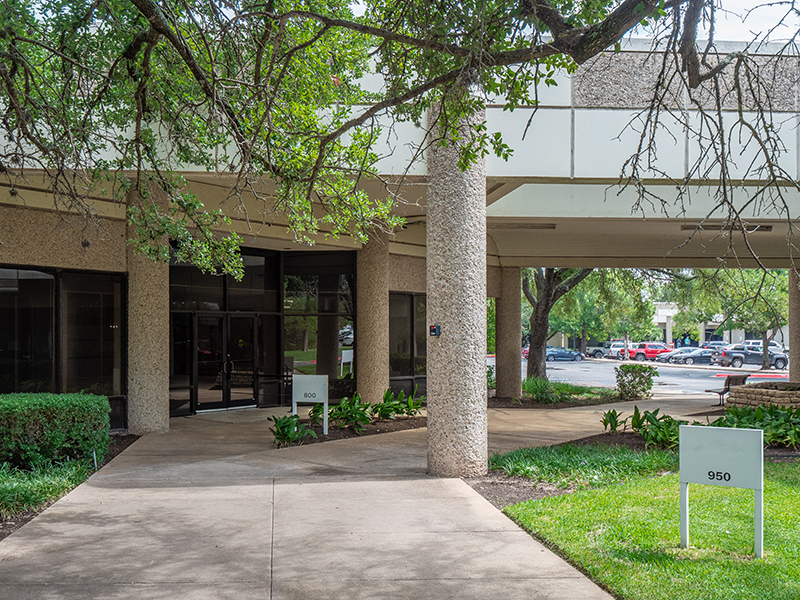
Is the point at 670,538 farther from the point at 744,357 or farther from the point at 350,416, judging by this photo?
the point at 744,357

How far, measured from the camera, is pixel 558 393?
72.7 ft

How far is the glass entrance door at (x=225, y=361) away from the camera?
16312mm

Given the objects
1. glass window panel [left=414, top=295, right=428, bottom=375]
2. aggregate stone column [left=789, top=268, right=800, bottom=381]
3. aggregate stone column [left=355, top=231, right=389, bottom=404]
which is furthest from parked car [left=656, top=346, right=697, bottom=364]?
aggregate stone column [left=355, top=231, right=389, bottom=404]

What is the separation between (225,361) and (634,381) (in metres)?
12.3

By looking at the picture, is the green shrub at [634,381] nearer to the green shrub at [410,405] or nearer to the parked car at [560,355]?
A: the green shrub at [410,405]

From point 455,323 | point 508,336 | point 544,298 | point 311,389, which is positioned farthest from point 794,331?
point 455,323

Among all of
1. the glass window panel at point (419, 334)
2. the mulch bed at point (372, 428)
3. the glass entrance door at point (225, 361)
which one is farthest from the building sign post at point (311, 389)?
the glass window panel at point (419, 334)

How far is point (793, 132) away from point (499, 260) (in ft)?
33.5

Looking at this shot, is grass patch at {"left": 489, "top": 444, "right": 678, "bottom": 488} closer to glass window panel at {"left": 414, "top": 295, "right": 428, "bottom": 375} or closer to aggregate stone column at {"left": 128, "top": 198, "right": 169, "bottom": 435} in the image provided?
aggregate stone column at {"left": 128, "top": 198, "right": 169, "bottom": 435}

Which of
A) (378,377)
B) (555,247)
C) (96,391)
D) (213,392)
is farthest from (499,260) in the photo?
(96,391)

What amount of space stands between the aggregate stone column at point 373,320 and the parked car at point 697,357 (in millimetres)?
45824

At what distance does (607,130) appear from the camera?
11.2 m

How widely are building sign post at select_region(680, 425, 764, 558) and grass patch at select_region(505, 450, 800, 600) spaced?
11.4 inches

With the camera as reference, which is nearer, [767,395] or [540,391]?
[767,395]
